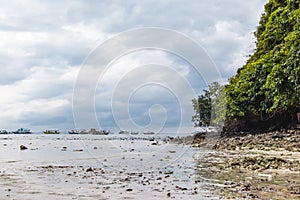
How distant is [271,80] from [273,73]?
1.06 meters

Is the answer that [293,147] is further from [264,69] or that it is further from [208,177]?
[208,177]

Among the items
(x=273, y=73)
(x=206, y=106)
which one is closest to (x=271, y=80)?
(x=273, y=73)

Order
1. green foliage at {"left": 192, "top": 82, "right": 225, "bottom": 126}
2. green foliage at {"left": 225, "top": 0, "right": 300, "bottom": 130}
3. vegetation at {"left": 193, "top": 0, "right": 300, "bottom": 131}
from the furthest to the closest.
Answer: green foliage at {"left": 192, "top": 82, "right": 225, "bottom": 126} < vegetation at {"left": 193, "top": 0, "right": 300, "bottom": 131} < green foliage at {"left": 225, "top": 0, "right": 300, "bottom": 130}

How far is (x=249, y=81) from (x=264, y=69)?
26.8 ft

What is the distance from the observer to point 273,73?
30547 millimetres

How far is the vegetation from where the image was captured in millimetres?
28312

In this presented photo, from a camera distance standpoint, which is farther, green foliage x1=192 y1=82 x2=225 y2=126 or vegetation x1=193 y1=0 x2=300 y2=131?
green foliage x1=192 y1=82 x2=225 y2=126

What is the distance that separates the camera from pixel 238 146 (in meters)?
40.2

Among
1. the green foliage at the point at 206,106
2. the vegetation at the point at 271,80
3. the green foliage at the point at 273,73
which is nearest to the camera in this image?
the green foliage at the point at 273,73

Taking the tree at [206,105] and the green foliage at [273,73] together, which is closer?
the green foliage at [273,73]

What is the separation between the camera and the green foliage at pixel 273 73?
2748 cm

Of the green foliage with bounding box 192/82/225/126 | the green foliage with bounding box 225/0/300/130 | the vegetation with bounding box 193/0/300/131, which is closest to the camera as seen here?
the green foliage with bounding box 225/0/300/130

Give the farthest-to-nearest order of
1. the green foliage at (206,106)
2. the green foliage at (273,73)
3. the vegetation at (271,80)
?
the green foliage at (206,106) → the vegetation at (271,80) → the green foliage at (273,73)

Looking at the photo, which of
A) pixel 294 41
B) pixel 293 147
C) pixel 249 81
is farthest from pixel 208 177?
pixel 249 81
